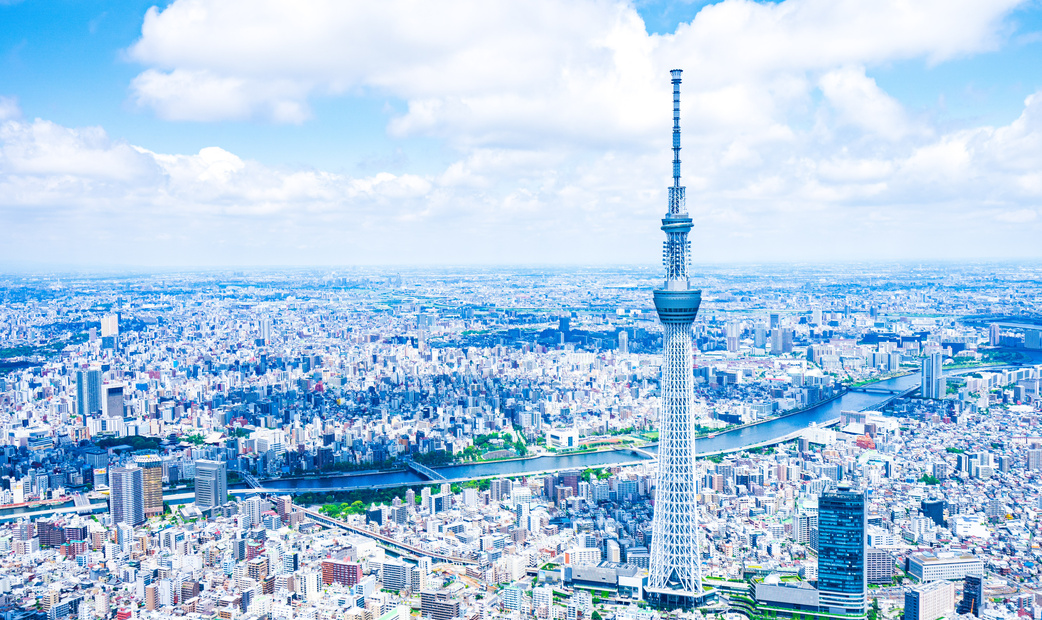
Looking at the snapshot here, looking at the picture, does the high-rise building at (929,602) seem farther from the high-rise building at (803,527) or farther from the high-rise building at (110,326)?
A: the high-rise building at (110,326)

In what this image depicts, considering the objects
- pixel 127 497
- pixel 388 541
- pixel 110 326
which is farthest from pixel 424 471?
pixel 110 326

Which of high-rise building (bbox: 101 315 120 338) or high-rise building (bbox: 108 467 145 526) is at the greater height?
high-rise building (bbox: 101 315 120 338)

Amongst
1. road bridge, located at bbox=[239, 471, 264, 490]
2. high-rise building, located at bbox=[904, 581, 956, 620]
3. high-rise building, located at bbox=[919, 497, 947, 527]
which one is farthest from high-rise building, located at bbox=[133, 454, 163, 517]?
high-rise building, located at bbox=[919, 497, 947, 527]

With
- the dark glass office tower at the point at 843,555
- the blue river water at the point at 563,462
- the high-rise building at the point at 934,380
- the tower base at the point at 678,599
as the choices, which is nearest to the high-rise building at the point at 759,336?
the high-rise building at the point at 934,380

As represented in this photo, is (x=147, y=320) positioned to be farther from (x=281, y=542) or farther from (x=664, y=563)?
(x=664, y=563)

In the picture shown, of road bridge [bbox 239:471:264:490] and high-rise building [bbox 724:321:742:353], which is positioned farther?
high-rise building [bbox 724:321:742:353]

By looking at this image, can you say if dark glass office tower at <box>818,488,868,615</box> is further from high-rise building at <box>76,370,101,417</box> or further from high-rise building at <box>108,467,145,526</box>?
high-rise building at <box>76,370,101,417</box>

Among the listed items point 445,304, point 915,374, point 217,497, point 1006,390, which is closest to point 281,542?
point 217,497

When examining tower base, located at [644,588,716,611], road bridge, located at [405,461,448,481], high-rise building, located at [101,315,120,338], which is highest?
Answer: high-rise building, located at [101,315,120,338]
